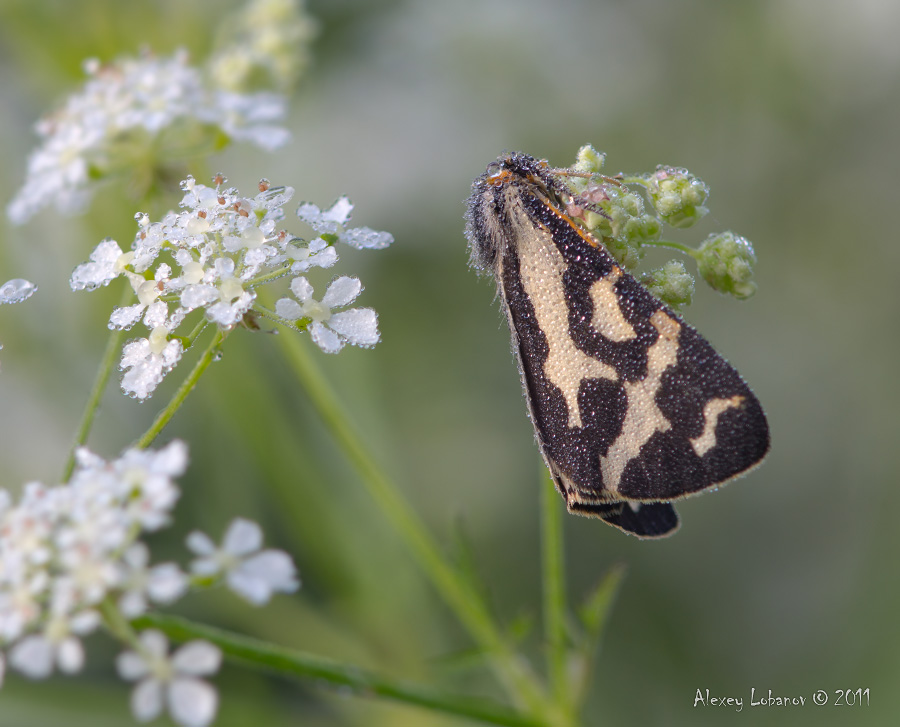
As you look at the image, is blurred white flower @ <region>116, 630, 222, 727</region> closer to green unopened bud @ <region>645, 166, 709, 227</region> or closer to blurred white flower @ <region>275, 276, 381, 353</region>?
blurred white flower @ <region>275, 276, 381, 353</region>

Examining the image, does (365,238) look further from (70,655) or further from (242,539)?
(70,655)

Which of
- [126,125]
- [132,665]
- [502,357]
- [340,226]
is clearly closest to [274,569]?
[132,665]

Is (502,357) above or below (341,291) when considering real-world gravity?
above

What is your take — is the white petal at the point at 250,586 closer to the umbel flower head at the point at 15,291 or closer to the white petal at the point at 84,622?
the white petal at the point at 84,622

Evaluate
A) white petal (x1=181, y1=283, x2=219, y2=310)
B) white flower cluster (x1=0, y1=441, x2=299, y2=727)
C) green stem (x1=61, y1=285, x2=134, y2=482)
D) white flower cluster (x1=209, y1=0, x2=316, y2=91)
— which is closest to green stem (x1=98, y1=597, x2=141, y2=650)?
white flower cluster (x1=0, y1=441, x2=299, y2=727)

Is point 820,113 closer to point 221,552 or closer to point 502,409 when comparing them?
point 502,409

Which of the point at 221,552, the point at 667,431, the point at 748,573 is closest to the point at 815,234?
the point at 748,573
